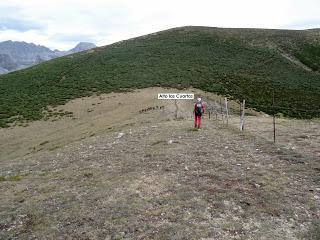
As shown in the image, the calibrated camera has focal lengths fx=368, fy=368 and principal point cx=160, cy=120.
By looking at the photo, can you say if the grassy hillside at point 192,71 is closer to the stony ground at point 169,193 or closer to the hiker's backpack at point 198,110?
the hiker's backpack at point 198,110

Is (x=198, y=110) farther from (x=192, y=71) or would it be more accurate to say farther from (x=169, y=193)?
(x=192, y=71)

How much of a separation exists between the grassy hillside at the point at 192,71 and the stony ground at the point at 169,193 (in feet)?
73.7

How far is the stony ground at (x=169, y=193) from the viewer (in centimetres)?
1007

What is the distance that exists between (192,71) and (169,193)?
2205 inches

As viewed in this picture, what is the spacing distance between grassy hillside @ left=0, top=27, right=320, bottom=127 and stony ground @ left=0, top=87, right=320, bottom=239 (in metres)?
22.5

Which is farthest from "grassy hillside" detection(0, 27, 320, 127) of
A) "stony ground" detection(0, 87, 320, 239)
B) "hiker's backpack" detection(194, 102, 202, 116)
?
"stony ground" detection(0, 87, 320, 239)

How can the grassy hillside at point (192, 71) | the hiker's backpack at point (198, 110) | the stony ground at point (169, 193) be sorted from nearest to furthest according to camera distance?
the stony ground at point (169, 193), the hiker's backpack at point (198, 110), the grassy hillside at point (192, 71)

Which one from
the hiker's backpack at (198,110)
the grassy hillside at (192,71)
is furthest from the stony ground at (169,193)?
the grassy hillside at (192,71)

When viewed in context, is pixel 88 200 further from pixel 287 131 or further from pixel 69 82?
pixel 69 82

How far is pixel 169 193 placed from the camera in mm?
12289

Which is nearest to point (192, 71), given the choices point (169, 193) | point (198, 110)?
point (198, 110)

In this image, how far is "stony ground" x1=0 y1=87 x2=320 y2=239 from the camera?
33.0 feet

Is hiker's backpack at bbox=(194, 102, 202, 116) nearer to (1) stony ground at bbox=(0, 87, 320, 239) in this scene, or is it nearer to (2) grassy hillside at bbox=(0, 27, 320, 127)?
(1) stony ground at bbox=(0, 87, 320, 239)

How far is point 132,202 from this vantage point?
11680 mm
